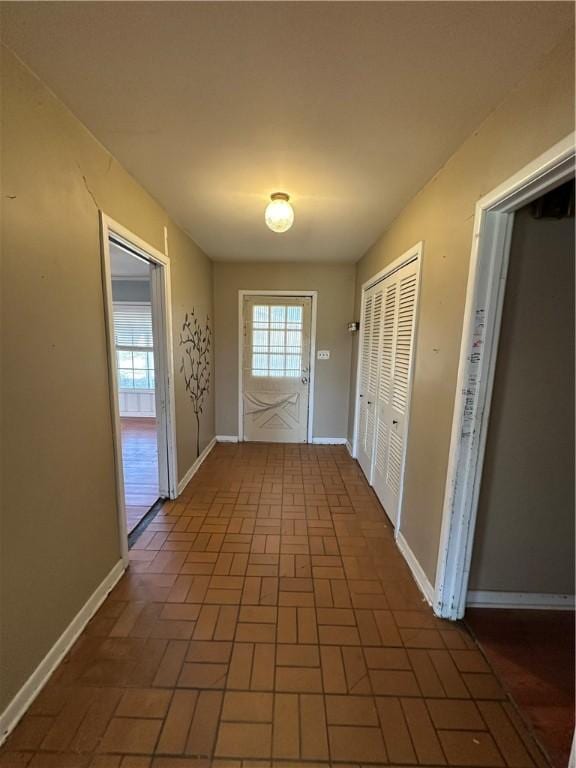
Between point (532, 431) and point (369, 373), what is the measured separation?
1843 mm

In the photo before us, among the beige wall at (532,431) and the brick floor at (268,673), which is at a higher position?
the beige wall at (532,431)

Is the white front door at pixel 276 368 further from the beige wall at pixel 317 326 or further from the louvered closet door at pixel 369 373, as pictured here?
the louvered closet door at pixel 369 373

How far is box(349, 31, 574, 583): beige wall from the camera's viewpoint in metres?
1.08

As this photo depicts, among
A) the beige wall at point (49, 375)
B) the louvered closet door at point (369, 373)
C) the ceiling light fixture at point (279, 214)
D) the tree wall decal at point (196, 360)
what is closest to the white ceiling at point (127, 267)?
the tree wall decal at point (196, 360)

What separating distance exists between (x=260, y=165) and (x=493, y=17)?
1134mm

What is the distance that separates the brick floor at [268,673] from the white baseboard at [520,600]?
21cm

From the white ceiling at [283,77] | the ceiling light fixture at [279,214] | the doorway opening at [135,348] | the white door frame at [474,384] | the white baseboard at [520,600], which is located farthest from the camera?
the doorway opening at [135,348]

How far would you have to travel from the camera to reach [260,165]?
177 cm

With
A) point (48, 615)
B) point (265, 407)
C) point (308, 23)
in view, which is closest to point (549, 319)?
point (308, 23)

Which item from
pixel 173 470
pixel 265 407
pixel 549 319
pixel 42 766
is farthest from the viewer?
pixel 265 407

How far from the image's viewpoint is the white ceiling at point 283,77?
946mm

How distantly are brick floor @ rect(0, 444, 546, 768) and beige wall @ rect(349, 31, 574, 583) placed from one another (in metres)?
0.45

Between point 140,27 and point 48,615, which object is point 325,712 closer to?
point 48,615

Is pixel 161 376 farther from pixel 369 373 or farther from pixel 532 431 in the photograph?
pixel 532 431
